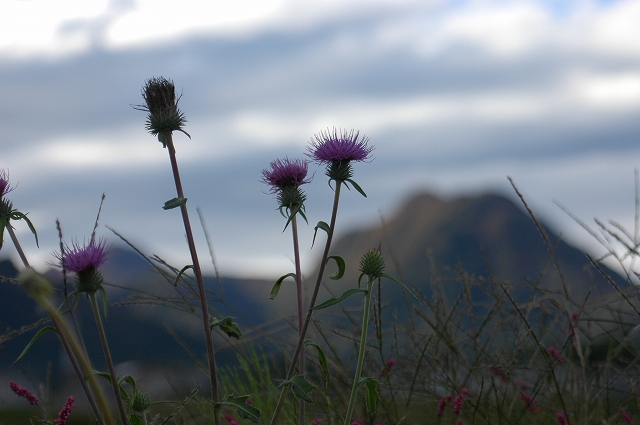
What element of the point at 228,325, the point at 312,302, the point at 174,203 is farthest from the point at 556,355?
the point at 174,203

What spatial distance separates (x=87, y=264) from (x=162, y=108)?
0.82 m

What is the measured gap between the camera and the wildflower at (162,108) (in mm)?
→ 2928

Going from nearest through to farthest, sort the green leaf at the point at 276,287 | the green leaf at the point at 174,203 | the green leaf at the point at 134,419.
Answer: the green leaf at the point at 174,203 < the green leaf at the point at 276,287 < the green leaf at the point at 134,419

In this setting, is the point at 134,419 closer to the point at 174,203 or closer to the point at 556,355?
the point at 174,203

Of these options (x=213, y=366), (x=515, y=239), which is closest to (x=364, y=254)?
(x=213, y=366)

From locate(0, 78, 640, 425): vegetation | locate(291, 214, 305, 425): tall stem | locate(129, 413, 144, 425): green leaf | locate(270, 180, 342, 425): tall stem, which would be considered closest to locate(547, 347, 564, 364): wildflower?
locate(0, 78, 640, 425): vegetation

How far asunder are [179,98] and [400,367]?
2.84 metres

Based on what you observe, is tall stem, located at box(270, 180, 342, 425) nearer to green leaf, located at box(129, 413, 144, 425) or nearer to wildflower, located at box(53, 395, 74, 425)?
green leaf, located at box(129, 413, 144, 425)

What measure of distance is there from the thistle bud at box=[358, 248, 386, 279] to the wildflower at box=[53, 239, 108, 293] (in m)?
1.23

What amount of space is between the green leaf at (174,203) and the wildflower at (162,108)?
0.40 meters

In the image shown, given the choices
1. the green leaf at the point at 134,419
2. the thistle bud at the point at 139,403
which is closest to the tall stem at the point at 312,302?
the thistle bud at the point at 139,403

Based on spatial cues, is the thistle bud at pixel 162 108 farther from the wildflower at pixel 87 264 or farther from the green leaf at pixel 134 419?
→ the green leaf at pixel 134 419

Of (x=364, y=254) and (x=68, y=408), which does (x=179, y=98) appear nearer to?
(x=364, y=254)

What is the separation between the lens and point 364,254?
3.08 m
